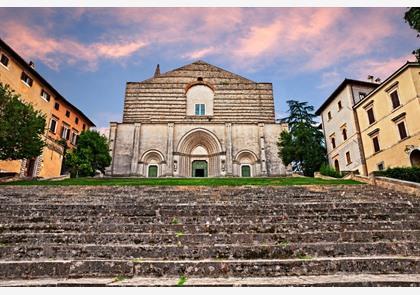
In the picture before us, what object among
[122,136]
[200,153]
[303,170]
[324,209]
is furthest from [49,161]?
[324,209]

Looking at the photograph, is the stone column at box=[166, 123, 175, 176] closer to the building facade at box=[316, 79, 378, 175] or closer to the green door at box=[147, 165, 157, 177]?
the green door at box=[147, 165, 157, 177]

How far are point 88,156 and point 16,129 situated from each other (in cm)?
706

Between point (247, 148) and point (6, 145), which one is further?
point (247, 148)

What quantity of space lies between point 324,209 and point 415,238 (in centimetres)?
229

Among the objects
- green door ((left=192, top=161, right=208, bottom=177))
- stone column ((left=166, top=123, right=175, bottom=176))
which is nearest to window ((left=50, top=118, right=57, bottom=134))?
stone column ((left=166, top=123, right=175, bottom=176))

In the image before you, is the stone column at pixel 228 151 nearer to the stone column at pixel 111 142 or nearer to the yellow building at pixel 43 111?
the stone column at pixel 111 142

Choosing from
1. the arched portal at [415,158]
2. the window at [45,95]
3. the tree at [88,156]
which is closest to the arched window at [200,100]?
the tree at [88,156]

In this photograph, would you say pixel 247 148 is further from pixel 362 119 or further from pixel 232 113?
pixel 362 119

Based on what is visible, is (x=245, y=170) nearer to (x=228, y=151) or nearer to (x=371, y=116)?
(x=228, y=151)

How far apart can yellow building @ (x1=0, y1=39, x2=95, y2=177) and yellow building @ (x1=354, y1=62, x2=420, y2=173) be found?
89.8 ft

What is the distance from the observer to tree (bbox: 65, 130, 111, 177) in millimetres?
22297

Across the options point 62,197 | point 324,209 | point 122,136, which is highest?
point 122,136

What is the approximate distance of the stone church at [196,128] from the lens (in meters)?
27.0

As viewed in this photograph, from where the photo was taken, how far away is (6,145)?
50.7 ft
